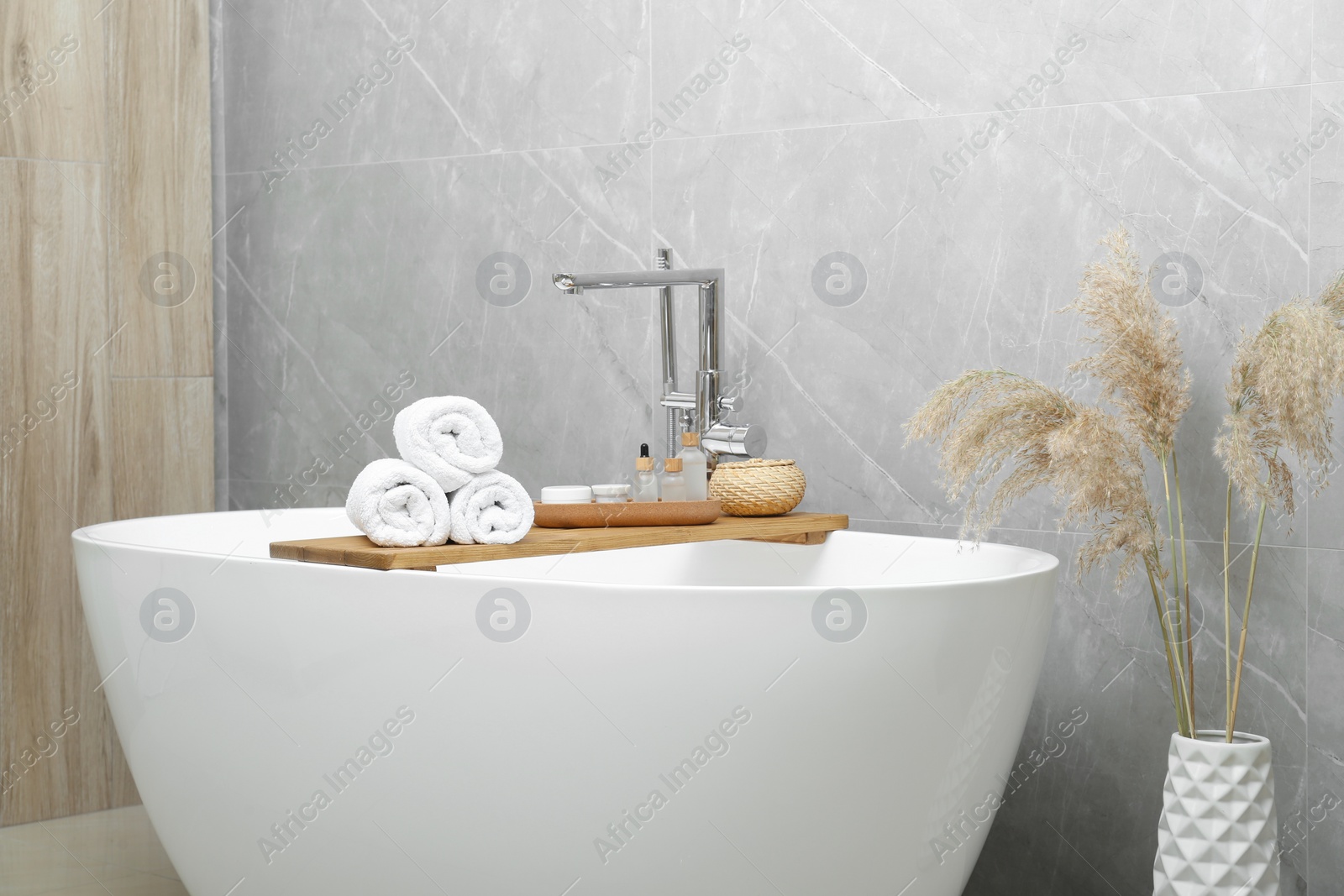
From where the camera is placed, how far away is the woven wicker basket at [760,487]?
232 centimetres

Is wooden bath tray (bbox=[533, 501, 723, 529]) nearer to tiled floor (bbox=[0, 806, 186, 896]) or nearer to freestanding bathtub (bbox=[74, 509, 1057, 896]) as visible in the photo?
freestanding bathtub (bbox=[74, 509, 1057, 896])

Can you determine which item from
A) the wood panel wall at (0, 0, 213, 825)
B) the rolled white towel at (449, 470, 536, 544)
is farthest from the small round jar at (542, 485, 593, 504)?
the wood panel wall at (0, 0, 213, 825)

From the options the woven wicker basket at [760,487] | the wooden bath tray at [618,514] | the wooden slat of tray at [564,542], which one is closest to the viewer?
the wooden slat of tray at [564,542]

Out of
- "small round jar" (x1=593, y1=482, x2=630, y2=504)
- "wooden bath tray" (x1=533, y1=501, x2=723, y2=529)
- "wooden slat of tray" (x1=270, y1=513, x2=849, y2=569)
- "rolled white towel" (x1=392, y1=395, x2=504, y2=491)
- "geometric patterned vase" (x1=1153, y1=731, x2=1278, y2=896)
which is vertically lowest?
"geometric patterned vase" (x1=1153, y1=731, x2=1278, y2=896)

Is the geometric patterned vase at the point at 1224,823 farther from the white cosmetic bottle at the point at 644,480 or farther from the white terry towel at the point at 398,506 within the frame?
the white terry towel at the point at 398,506

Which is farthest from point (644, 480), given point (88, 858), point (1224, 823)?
point (88, 858)

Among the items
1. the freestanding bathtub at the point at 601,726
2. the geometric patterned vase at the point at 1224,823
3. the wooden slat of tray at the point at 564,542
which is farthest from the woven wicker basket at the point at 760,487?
the geometric patterned vase at the point at 1224,823

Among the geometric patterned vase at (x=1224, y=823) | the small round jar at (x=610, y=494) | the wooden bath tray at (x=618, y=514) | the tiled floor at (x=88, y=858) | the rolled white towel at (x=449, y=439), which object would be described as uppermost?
the rolled white towel at (x=449, y=439)

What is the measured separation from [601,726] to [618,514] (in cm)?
65

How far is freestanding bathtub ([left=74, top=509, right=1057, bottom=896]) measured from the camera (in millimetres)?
1572

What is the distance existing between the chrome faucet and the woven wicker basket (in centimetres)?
5

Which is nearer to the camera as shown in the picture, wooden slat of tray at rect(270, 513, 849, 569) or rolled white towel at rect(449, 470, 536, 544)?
wooden slat of tray at rect(270, 513, 849, 569)

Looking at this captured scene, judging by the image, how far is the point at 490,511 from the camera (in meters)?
1.92

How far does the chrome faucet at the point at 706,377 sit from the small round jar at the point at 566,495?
25 cm
